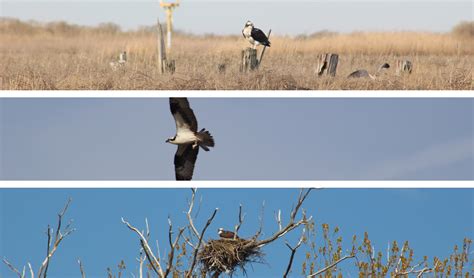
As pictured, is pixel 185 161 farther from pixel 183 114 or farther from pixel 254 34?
A: pixel 254 34

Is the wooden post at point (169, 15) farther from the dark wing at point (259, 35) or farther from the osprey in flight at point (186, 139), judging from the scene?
the osprey in flight at point (186, 139)

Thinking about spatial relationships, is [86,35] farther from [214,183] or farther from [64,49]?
[214,183]

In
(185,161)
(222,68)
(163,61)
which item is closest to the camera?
A: (185,161)

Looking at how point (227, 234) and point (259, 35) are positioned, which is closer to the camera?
point (227, 234)

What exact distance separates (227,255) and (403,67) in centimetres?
583

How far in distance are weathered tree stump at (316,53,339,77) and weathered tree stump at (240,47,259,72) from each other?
770mm

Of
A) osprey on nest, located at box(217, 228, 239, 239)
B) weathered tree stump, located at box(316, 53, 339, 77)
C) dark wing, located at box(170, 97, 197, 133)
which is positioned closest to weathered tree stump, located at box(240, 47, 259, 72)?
weathered tree stump, located at box(316, 53, 339, 77)

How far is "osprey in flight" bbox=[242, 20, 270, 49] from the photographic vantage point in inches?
507

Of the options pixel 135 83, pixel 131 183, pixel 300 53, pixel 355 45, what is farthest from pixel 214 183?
pixel 355 45

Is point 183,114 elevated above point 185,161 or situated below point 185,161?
above

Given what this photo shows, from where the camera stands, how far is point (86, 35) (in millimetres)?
17312

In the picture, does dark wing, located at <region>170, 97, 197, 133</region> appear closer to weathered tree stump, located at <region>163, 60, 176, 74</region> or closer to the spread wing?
weathered tree stump, located at <region>163, 60, 176, 74</region>

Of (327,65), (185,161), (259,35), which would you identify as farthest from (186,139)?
(259,35)

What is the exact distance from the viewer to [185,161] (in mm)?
9000
